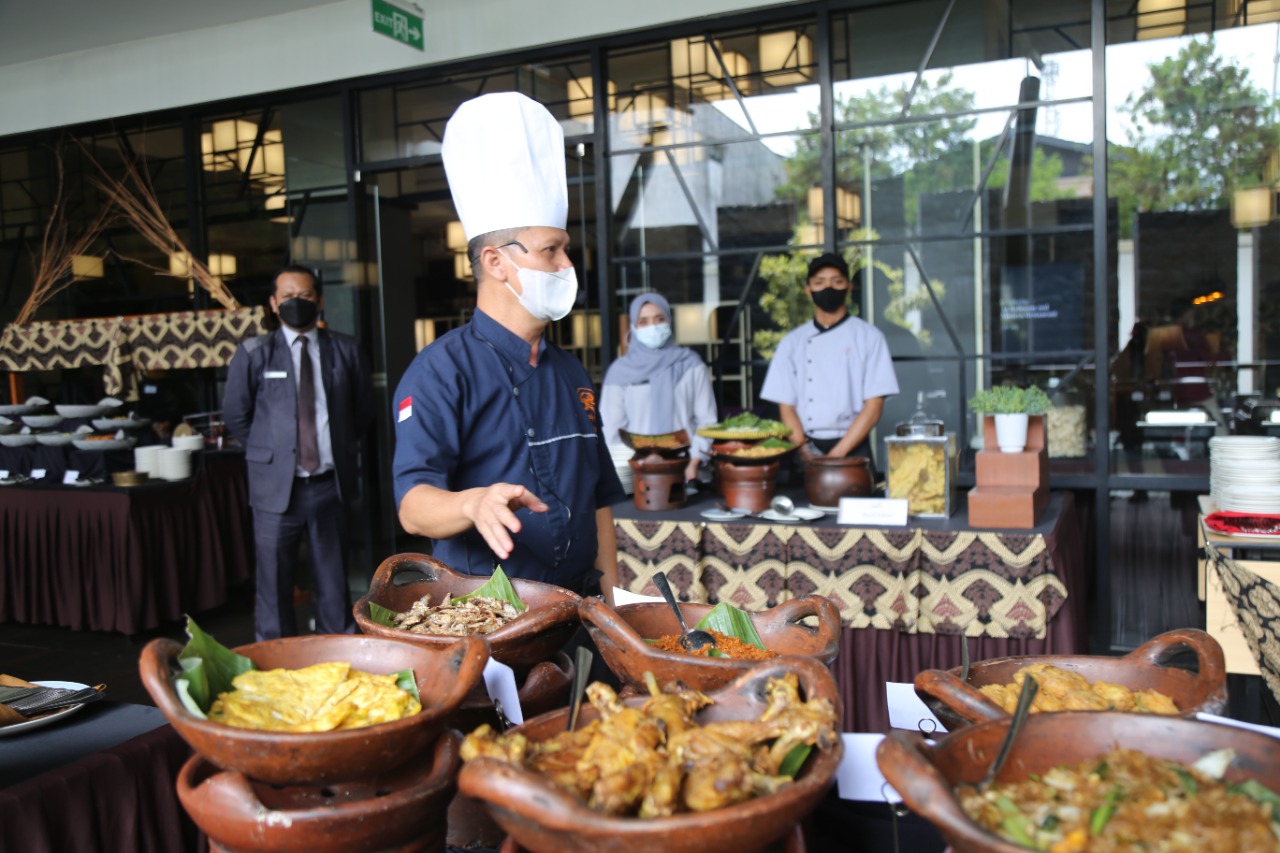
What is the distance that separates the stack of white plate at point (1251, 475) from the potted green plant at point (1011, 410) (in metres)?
0.63

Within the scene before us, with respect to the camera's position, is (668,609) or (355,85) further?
(355,85)

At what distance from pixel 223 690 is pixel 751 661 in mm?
540

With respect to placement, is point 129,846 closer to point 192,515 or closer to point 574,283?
point 574,283

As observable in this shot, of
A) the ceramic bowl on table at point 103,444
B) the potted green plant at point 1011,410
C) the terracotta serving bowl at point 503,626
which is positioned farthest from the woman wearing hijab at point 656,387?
the terracotta serving bowl at point 503,626

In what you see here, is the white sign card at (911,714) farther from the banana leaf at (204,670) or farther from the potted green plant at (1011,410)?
the potted green plant at (1011,410)

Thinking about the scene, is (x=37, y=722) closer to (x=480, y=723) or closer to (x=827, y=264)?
(x=480, y=723)

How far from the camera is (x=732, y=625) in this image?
1198 mm

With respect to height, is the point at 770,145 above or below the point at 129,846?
above

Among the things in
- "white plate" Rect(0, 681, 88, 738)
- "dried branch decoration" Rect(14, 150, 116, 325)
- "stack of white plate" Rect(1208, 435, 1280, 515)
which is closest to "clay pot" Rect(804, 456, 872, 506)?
"stack of white plate" Rect(1208, 435, 1280, 515)

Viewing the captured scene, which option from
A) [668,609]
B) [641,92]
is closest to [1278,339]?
[641,92]

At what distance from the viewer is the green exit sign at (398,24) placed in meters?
4.80

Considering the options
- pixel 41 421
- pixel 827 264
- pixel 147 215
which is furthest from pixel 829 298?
pixel 147 215

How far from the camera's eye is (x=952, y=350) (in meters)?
6.17

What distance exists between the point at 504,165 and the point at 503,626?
974 millimetres
